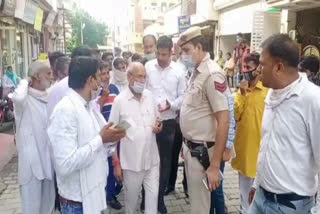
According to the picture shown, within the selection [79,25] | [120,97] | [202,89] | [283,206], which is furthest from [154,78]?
[79,25]

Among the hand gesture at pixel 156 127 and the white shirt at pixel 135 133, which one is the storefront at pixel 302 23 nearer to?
the hand gesture at pixel 156 127

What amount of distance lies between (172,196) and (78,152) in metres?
2.74

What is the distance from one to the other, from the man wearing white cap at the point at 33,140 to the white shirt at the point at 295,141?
2008mm

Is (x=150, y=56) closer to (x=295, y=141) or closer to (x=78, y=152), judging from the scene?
(x=78, y=152)

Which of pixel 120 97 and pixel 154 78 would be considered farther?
pixel 154 78

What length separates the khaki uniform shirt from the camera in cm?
278

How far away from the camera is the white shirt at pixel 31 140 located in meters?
3.07

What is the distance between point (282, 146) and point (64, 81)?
2264 millimetres

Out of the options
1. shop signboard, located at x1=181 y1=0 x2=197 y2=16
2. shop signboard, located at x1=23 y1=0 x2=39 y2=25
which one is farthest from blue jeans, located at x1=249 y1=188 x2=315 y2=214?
shop signboard, located at x1=181 y1=0 x2=197 y2=16

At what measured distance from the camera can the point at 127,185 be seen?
3.44m

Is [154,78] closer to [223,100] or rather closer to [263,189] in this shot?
[223,100]

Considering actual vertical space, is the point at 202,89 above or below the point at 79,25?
below

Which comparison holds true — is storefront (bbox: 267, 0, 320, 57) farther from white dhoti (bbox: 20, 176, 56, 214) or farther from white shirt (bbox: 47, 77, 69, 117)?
white dhoti (bbox: 20, 176, 56, 214)

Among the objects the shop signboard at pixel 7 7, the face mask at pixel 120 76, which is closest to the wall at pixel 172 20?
the shop signboard at pixel 7 7
